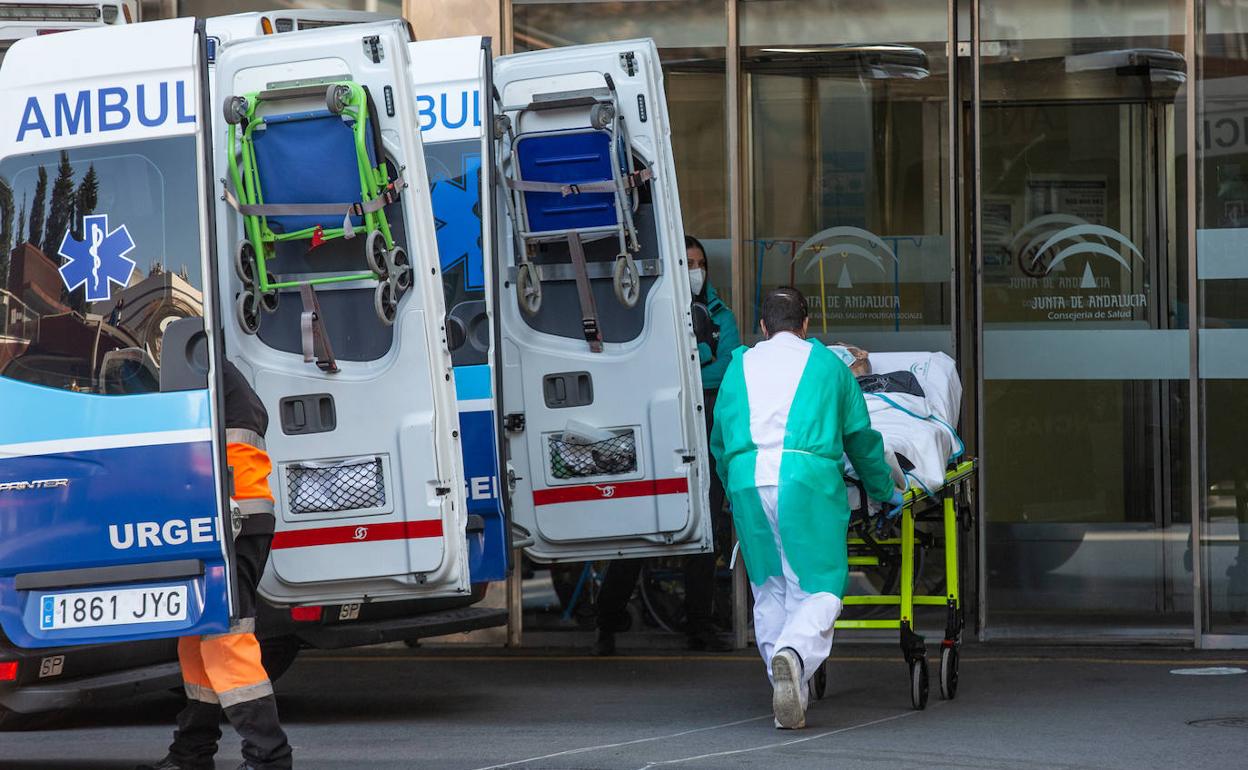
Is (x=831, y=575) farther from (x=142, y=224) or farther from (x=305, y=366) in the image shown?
(x=142, y=224)

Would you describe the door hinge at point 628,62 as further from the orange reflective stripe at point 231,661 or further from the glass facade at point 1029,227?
the orange reflective stripe at point 231,661

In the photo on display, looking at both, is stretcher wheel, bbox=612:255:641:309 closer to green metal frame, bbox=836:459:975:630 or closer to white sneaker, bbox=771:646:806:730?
green metal frame, bbox=836:459:975:630

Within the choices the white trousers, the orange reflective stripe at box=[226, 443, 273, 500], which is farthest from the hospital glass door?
the orange reflective stripe at box=[226, 443, 273, 500]

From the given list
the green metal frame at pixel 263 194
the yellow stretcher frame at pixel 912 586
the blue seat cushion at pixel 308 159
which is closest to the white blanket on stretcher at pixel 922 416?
the yellow stretcher frame at pixel 912 586

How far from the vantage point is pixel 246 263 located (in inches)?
270

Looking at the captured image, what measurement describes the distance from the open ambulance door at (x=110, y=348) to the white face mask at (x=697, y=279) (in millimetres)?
3560

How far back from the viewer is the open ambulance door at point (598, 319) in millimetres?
7938

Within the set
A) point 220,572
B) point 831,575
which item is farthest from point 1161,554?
point 220,572

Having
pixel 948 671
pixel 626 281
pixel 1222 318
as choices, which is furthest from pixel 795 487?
pixel 1222 318

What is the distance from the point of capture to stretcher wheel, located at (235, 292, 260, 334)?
6867 mm

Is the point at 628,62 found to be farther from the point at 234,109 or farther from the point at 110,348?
the point at 110,348

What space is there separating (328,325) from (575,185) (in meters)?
1.48

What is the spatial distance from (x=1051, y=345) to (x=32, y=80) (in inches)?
216

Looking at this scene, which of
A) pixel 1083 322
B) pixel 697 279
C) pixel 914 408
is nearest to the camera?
pixel 914 408
